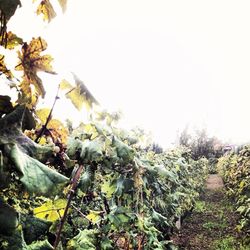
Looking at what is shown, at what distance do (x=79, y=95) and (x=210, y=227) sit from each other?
29.7ft

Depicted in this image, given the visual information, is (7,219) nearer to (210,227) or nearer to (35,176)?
(35,176)

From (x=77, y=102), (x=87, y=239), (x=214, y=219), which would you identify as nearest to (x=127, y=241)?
(x=87, y=239)

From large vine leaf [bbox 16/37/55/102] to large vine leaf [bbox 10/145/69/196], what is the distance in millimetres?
373

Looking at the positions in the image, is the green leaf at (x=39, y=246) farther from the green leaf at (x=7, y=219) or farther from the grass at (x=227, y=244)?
the grass at (x=227, y=244)

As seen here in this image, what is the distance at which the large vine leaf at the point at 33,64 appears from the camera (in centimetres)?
89

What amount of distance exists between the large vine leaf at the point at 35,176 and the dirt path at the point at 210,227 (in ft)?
23.8

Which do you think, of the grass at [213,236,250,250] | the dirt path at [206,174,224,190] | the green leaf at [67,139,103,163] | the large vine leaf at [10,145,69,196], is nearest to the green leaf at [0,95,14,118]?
the large vine leaf at [10,145,69,196]

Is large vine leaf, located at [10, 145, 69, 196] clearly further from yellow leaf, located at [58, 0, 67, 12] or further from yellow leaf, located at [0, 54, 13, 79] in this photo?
yellow leaf, located at [58, 0, 67, 12]

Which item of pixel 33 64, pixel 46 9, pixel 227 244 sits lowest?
pixel 33 64

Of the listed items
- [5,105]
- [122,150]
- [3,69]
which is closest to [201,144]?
[122,150]

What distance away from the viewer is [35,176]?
570 mm

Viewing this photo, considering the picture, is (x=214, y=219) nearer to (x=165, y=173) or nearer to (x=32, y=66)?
(x=165, y=173)

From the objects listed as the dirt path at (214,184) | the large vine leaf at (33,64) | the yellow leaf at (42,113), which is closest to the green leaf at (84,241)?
the yellow leaf at (42,113)

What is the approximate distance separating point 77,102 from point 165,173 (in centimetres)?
154
